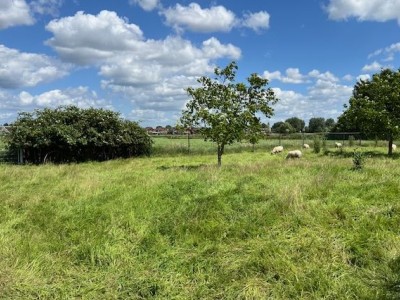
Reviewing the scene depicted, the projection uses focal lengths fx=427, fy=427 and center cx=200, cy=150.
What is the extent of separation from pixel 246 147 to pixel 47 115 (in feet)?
50.2

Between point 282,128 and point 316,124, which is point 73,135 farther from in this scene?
point 316,124

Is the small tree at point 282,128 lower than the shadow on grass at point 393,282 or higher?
higher

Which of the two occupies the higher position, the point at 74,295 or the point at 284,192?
the point at 284,192

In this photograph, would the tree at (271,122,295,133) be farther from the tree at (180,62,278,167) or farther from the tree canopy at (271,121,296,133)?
the tree at (180,62,278,167)

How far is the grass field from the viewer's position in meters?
5.91

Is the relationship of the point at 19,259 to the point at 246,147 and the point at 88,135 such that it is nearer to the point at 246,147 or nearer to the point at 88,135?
the point at 88,135

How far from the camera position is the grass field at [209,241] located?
591cm

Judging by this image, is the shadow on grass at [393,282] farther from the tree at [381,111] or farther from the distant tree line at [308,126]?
the distant tree line at [308,126]

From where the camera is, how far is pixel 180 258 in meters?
6.98

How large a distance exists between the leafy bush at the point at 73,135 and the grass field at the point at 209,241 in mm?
12401

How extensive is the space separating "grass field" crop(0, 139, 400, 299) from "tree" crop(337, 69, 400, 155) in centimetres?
1261

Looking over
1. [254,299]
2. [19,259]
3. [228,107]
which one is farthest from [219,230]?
[228,107]

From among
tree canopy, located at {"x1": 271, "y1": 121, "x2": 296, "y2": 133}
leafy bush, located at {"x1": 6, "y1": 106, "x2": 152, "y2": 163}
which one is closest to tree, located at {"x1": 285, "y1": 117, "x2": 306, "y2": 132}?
tree canopy, located at {"x1": 271, "y1": 121, "x2": 296, "y2": 133}

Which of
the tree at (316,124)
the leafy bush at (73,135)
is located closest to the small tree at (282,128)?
the tree at (316,124)
